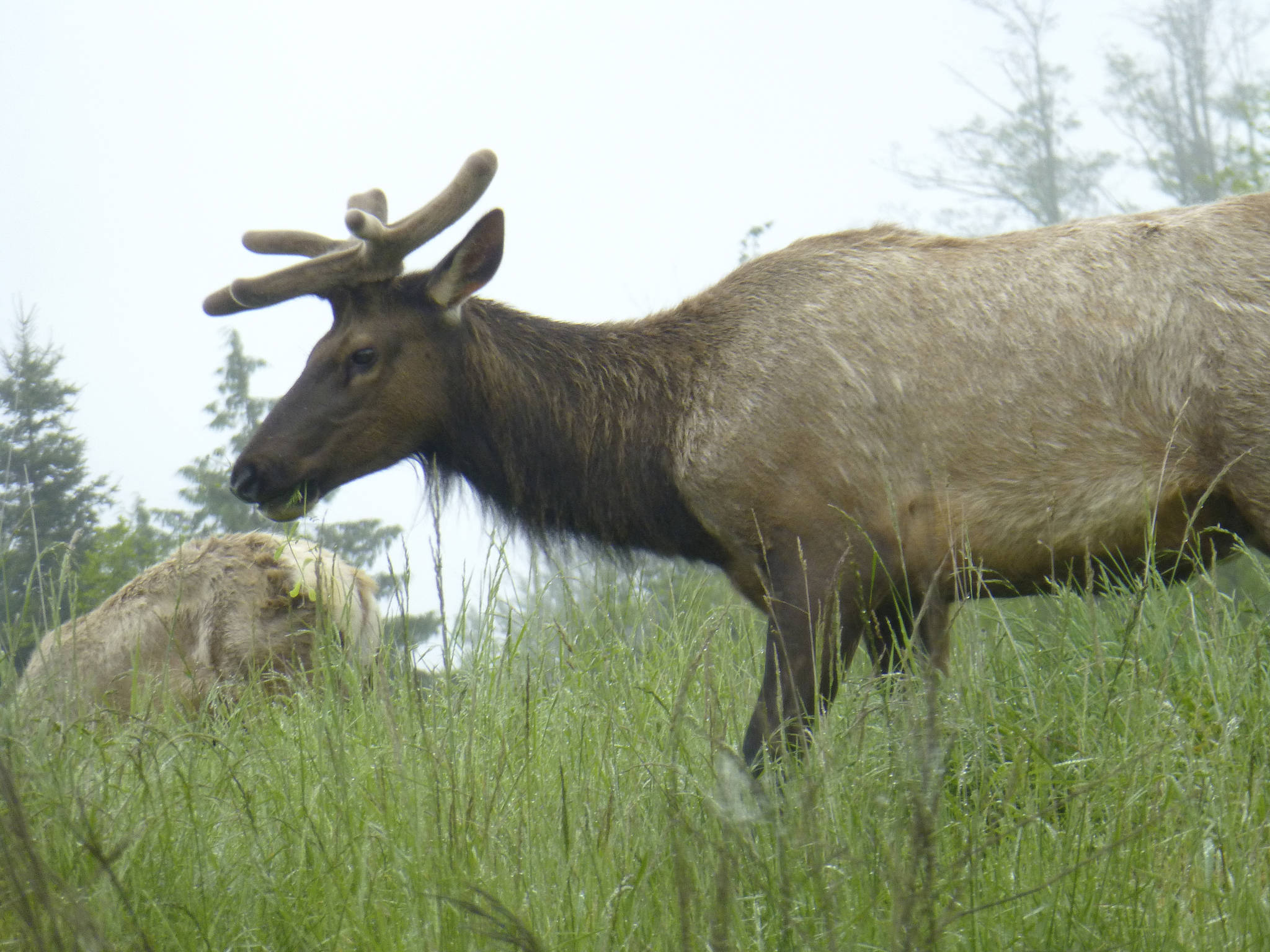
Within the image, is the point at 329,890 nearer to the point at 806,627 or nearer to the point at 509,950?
the point at 509,950

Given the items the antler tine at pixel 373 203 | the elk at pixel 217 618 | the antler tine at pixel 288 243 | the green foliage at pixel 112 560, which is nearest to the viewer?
the antler tine at pixel 288 243

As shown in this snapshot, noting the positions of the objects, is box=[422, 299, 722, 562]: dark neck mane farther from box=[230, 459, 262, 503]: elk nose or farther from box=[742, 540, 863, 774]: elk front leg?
box=[230, 459, 262, 503]: elk nose

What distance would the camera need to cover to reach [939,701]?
3043 millimetres

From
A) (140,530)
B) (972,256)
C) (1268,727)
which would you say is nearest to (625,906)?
(1268,727)

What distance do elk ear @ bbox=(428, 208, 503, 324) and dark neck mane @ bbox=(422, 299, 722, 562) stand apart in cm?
17

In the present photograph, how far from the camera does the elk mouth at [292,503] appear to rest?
15.5 ft

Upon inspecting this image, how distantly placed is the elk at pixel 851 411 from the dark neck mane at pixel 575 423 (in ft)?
0.04

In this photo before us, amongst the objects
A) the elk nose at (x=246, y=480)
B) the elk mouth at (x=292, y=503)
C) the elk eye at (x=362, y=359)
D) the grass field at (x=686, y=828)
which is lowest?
the grass field at (x=686, y=828)

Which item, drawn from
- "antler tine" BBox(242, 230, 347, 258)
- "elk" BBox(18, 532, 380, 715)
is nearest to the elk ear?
"antler tine" BBox(242, 230, 347, 258)

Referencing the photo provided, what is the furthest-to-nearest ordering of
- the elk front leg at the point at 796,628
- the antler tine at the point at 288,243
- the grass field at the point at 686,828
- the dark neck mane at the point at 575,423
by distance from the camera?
the antler tine at the point at 288,243 < the dark neck mane at the point at 575,423 < the elk front leg at the point at 796,628 < the grass field at the point at 686,828

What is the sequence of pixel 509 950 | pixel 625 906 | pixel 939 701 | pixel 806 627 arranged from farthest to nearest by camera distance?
pixel 806 627 < pixel 939 701 < pixel 625 906 < pixel 509 950

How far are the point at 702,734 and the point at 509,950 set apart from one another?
1070 millimetres

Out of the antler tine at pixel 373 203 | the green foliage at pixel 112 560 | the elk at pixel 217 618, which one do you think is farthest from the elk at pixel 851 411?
the green foliage at pixel 112 560

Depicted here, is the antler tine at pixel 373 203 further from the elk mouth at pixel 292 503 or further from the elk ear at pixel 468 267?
the elk mouth at pixel 292 503
